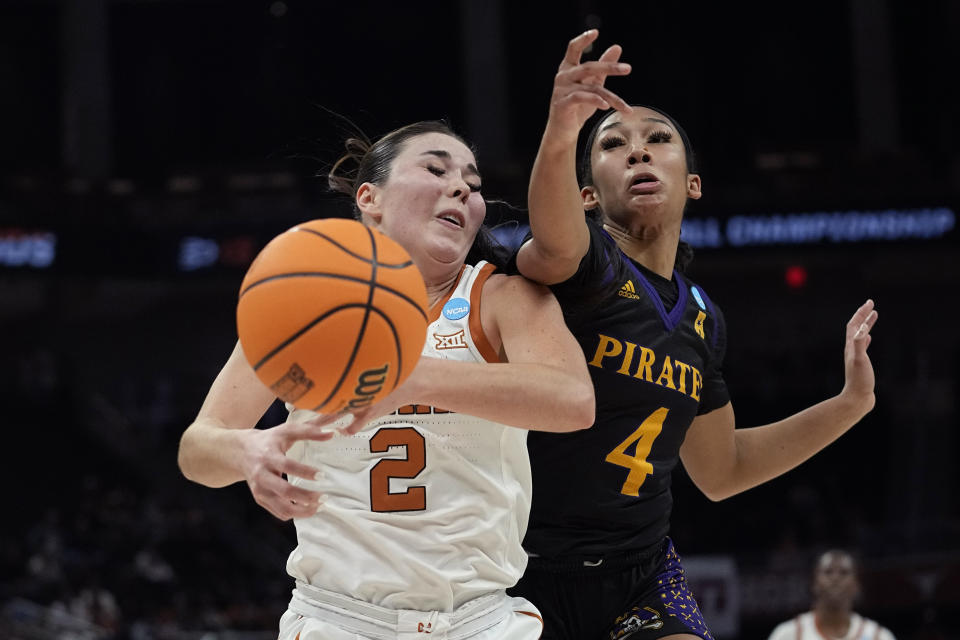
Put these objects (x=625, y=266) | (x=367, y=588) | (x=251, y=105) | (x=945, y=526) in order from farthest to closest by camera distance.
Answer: (x=251, y=105)
(x=945, y=526)
(x=625, y=266)
(x=367, y=588)

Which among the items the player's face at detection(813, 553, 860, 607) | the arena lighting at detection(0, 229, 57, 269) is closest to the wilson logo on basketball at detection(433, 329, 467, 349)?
the player's face at detection(813, 553, 860, 607)

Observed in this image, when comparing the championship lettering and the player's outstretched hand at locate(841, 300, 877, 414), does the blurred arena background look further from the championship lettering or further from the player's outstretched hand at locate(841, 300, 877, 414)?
the championship lettering

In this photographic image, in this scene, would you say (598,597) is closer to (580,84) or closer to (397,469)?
(397,469)

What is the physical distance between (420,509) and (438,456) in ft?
0.45

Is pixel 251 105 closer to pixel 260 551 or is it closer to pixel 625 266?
pixel 260 551

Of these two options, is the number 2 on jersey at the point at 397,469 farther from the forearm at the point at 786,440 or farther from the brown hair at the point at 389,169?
the forearm at the point at 786,440

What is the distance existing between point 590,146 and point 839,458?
14975 mm

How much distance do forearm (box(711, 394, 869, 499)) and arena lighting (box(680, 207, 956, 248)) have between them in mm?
12247

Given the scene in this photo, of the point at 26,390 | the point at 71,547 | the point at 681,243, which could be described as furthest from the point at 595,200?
the point at 26,390

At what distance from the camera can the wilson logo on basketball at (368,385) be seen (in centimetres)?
244

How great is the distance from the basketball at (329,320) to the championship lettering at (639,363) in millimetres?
1151

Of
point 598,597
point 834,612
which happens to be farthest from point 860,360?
point 834,612

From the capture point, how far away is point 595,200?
4.04m

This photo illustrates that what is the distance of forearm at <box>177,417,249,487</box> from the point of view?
2.67m
